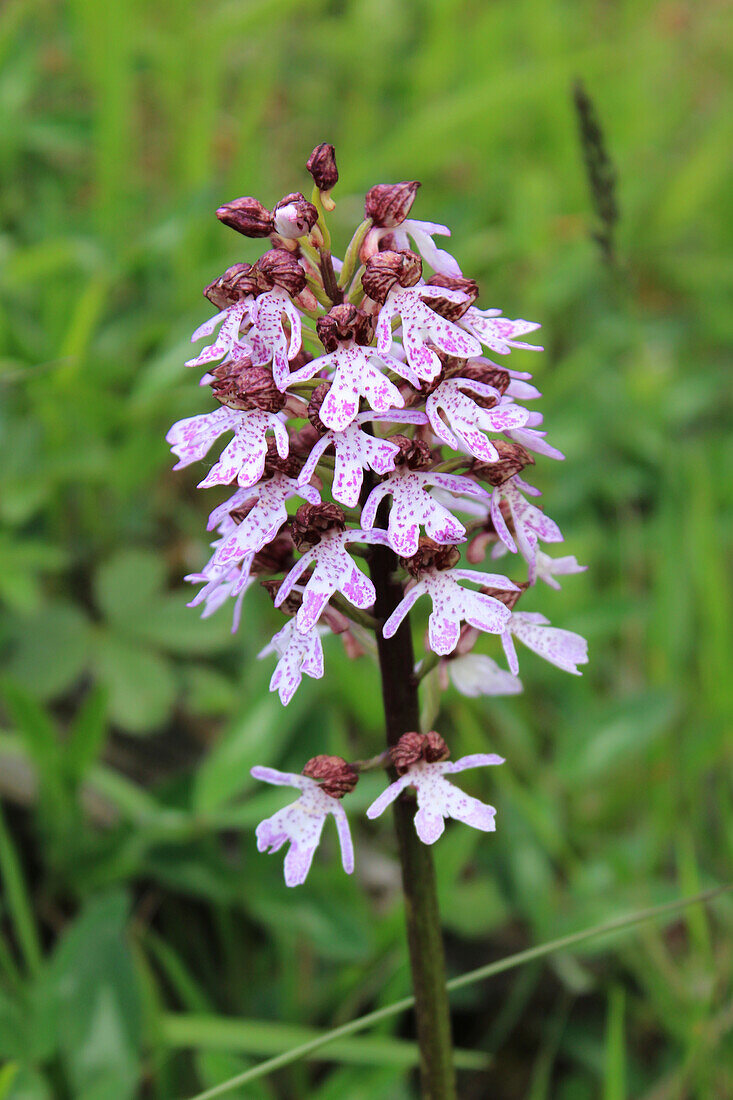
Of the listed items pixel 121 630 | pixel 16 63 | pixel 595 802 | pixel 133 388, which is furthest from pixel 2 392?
pixel 595 802

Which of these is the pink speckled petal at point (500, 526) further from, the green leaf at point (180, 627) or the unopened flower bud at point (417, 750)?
the green leaf at point (180, 627)

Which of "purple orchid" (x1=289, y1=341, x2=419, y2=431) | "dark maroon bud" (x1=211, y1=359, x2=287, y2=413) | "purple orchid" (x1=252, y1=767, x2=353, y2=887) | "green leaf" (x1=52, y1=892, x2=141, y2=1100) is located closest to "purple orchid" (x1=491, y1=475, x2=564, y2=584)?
"purple orchid" (x1=289, y1=341, x2=419, y2=431)

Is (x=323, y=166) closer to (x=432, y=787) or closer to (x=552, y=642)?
(x=552, y=642)

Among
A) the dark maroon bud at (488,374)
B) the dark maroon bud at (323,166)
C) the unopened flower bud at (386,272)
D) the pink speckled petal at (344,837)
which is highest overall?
the dark maroon bud at (323,166)

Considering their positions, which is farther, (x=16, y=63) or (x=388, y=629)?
(x=16, y=63)

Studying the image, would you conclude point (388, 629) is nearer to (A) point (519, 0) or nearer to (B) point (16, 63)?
(B) point (16, 63)

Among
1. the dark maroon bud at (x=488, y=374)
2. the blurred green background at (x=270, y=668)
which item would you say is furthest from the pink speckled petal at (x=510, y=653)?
the blurred green background at (x=270, y=668)

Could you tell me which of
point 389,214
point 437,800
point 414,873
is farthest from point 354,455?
point 414,873
